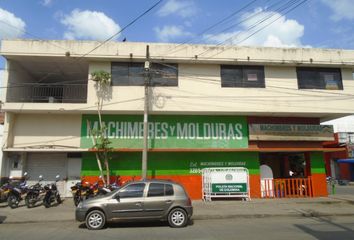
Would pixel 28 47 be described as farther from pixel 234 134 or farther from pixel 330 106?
pixel 330 106

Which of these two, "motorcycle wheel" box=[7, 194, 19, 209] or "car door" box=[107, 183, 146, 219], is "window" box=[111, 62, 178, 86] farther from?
"car door" box=[107, 183, 146, 219]

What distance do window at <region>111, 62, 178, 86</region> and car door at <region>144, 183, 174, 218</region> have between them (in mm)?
7657

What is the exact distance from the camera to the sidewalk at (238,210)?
12.3 meters

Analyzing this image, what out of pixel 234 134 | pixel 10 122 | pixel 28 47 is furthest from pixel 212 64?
pixel 10 122

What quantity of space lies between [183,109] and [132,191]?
7.12 m

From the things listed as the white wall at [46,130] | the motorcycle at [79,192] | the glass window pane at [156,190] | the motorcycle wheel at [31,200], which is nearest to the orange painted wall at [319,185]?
the glass window pane at [156,190]

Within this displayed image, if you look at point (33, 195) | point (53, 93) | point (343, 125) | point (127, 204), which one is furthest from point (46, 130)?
point (343, 125)

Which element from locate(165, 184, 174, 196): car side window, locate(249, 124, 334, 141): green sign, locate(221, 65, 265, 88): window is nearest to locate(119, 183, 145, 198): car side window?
locate(165, 184, 174, 196): car side window

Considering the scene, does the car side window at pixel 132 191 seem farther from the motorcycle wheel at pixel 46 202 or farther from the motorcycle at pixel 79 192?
the motorcycle wheel at pixel 46 202

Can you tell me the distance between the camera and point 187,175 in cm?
1741

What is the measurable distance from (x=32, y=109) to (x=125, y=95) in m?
4.57

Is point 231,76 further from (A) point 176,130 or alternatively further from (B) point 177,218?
(B) point 177,218

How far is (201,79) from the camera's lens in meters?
17.5

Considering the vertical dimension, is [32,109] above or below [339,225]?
above
